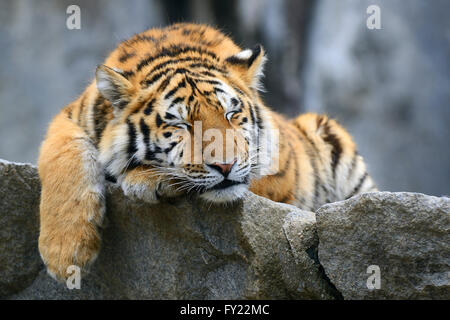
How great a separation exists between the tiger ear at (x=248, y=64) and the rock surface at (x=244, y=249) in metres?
1.02

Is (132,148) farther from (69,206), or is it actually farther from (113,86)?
(69,206)

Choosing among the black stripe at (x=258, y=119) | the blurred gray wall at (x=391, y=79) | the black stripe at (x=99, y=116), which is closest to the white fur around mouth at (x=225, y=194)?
the black stripe at (x=258, y=119)

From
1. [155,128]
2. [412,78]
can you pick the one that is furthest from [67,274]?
[412,78]

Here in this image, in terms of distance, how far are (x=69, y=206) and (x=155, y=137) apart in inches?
25.1

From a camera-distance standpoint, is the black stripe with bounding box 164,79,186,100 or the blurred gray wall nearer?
the black stripe with bounding box 164,79,186,100

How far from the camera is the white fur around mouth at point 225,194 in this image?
328 centimetres

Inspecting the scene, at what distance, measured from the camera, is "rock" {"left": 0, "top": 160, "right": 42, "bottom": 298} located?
150 inches

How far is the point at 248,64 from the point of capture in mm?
4043

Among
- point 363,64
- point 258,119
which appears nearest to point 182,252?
point 258,119

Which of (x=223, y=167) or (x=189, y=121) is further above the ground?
(x=189, y=121)

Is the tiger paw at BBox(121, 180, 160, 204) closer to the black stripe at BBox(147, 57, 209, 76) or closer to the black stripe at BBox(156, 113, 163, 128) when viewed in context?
the black stripe at BBox(156, 113, 163, 128)

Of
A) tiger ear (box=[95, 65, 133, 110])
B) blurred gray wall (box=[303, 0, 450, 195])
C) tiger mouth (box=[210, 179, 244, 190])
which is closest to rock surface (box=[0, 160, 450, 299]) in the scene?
tiger mouth (box=[210, 179, 244, 190])

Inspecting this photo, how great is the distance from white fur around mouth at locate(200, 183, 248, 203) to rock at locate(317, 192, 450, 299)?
470 millimetres

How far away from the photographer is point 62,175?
140 inches
